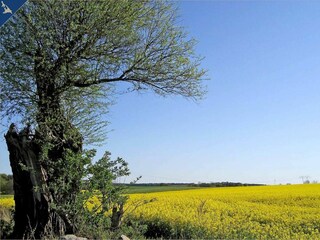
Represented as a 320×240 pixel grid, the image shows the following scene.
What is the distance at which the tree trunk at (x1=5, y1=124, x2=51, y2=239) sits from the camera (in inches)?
463

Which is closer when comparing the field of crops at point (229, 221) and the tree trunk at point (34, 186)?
the tree trunk at point (34, 186)

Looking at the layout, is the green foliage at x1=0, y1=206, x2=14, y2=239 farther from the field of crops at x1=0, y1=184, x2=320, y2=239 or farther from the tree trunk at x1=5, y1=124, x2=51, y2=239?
the field of crops at x1=0, y1=184, x2=320, y2=239

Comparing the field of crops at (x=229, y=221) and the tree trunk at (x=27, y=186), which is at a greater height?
the tree trunk at (x=27, y=186)

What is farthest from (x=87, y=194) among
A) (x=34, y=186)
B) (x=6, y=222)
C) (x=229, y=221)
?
(x=229, y=221)

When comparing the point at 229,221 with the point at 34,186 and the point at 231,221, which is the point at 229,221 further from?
the point at 34,186

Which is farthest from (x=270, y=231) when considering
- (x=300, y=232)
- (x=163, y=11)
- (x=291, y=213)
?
(x=163, y=11)

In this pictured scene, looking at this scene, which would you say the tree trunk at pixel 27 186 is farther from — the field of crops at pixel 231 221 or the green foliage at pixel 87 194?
the field of crops at pixel 231 221

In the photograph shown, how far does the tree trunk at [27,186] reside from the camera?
11.8m

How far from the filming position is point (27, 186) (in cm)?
1201

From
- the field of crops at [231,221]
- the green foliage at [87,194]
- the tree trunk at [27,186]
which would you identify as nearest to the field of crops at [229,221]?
the field of crops at [231,221]

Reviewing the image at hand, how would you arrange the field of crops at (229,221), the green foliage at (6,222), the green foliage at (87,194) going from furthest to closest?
the field of crops at (229,221) < the green foliage at (6,222) < the green foliage at (87,194)

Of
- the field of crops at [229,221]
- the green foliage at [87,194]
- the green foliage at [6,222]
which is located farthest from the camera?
the field of crops at [229,221]

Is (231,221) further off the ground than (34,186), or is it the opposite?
(34,186)

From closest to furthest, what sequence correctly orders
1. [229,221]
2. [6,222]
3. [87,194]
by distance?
[87,194] < [6,222] < [229,221]
